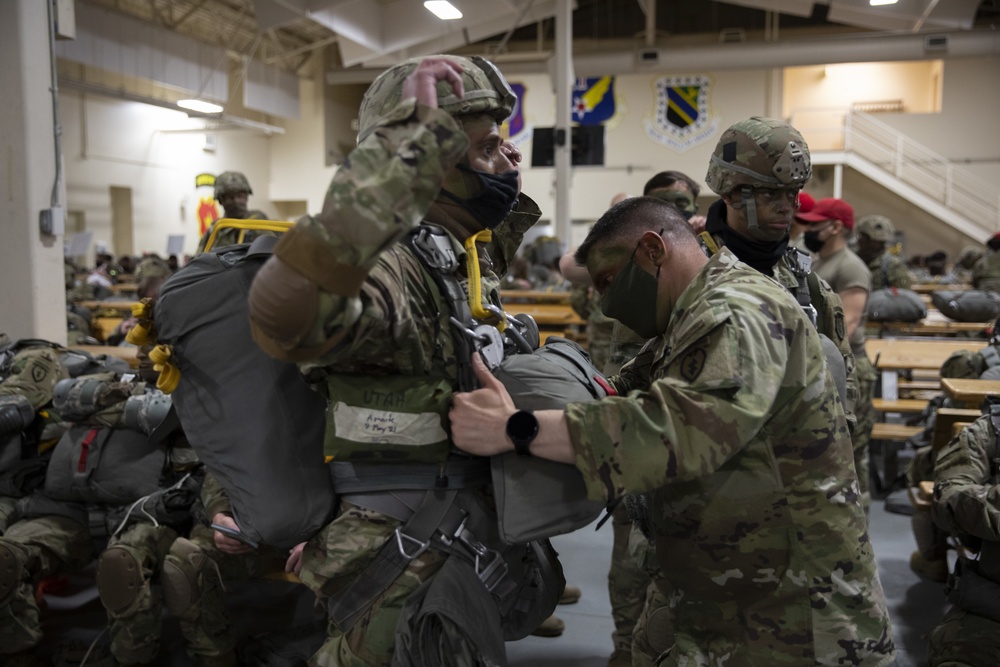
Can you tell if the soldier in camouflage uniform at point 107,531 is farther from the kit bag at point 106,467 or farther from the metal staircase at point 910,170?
the metal staircase at point 910,170

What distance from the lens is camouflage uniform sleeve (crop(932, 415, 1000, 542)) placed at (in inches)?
98.9

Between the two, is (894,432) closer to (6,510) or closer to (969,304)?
(969,304)

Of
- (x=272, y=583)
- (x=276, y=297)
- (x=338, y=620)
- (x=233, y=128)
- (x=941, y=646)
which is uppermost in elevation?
(x=233, y=128)

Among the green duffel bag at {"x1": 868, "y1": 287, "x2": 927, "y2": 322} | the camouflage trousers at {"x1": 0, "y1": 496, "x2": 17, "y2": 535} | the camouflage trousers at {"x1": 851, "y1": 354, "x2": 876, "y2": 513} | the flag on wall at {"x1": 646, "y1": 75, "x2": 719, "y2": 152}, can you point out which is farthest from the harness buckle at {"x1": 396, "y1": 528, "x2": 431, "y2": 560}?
the flag on wall at {"x1": 646, "y1": 75, "x2": 719, "y2": 152}

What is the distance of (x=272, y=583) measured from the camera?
157 inches

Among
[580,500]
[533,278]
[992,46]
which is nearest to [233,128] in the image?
[533,278]

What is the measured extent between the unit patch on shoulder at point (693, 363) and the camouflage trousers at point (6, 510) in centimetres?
303

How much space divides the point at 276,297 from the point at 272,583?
325 centimetres

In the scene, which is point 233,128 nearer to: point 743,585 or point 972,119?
point 972,119

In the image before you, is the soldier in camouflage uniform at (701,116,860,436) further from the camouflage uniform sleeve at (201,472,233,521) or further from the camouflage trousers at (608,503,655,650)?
the camouflage uniform sleeve at (201,472,233,521)

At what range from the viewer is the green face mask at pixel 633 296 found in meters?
1.67

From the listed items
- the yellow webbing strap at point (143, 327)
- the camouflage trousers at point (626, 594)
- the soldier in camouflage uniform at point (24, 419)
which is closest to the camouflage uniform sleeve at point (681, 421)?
the yellow webbing strap at point (143, 327)

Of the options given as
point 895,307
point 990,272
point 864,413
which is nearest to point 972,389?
point 864,413

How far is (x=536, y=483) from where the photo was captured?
135cm
